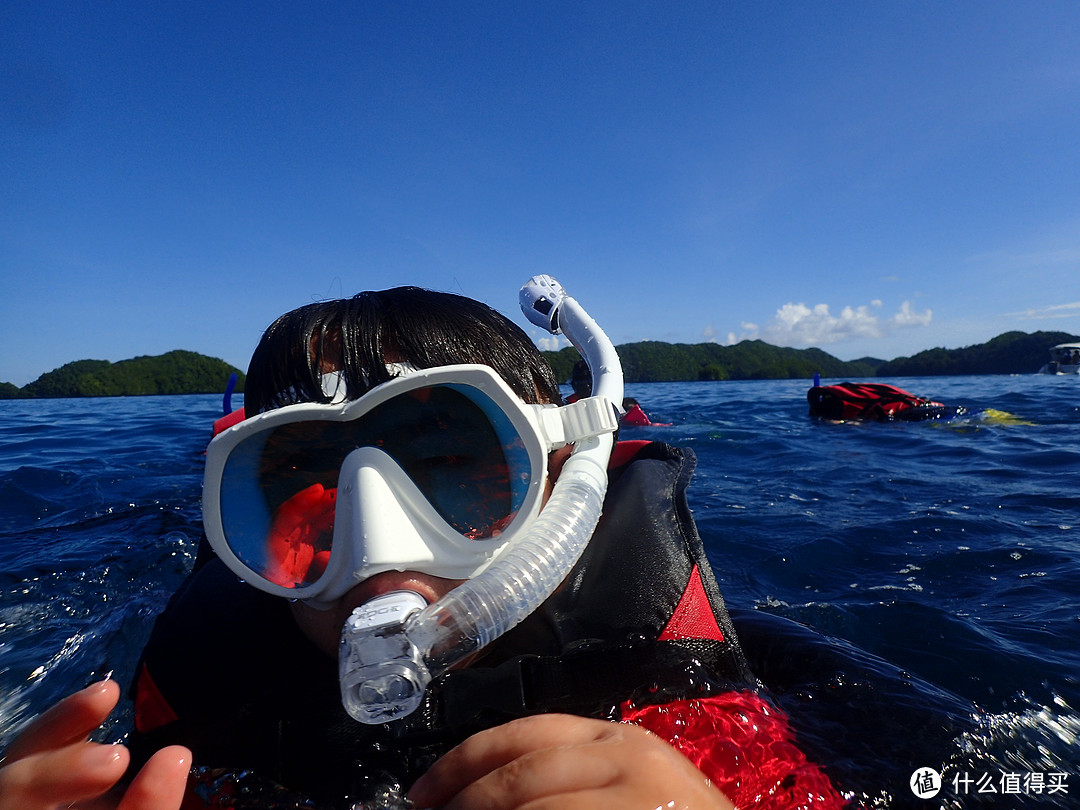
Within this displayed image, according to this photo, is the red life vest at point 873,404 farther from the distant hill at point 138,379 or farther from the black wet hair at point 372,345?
the distant hill at point 138,379

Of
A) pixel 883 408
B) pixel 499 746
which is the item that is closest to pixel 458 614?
pixel 499 746

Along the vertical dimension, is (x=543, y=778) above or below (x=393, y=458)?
below

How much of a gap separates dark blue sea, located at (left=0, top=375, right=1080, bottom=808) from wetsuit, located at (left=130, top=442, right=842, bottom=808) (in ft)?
0.77

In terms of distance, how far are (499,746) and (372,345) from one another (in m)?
0.92

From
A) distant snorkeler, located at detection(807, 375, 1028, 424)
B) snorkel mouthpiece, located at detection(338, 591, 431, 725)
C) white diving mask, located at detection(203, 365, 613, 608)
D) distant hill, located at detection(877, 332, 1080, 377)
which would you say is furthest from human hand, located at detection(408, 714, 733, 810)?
distant hill, located at detection(877, 332, 1080, 377)

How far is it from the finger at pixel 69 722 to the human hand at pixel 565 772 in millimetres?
470

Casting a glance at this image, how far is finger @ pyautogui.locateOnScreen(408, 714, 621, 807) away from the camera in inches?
30.5

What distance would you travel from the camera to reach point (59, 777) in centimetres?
77

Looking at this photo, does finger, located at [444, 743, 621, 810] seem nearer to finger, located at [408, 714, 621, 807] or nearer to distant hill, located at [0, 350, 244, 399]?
finger, located at [408, 714, 621, 807]

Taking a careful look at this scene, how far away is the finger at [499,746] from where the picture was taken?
775 millimetres

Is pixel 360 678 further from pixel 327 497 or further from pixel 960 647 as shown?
pixel 960 647

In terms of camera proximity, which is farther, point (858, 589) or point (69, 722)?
point (858, 589)

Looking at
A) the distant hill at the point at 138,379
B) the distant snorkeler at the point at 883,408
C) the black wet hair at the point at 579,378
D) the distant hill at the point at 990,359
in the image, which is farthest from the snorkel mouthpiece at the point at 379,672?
the distant hill at the point at 990,359

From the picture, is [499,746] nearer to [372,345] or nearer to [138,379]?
[372,345]
